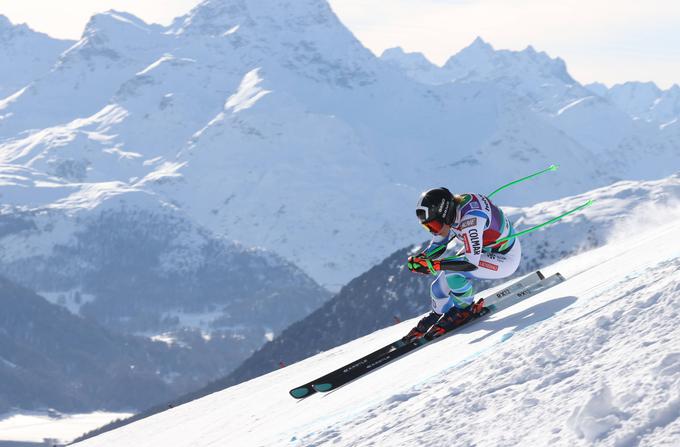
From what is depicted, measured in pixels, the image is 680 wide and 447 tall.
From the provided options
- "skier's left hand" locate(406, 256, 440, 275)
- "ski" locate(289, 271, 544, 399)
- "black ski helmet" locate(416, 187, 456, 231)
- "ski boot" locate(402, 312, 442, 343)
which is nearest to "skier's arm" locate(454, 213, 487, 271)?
"black ski helmet" locate(416, 187, 456, 231)

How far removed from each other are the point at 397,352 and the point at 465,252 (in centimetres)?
174

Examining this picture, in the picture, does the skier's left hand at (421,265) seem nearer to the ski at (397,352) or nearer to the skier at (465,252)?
the skier at (465,252)

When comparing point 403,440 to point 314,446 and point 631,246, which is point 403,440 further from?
point 631,246

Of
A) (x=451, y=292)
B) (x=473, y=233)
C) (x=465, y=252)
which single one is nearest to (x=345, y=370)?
(x=451, y=292)

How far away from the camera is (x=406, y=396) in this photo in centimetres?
1107

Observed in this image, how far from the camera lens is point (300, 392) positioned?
555 inches

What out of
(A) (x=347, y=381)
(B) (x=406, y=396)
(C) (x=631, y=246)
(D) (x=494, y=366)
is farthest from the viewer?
(C) (x=631, y=246)

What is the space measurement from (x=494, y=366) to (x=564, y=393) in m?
1.72

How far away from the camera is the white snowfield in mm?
7953

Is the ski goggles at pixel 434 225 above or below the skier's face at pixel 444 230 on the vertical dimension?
above

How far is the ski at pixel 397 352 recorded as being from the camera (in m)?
13.9

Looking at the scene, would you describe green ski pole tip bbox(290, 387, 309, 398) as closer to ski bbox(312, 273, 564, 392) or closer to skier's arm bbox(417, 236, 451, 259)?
ski bbox(312, 273, 564, 392)

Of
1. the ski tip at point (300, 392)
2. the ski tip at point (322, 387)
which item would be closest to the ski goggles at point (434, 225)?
the ski tip at point (322, 387)

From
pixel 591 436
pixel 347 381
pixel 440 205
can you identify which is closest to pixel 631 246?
pixel 440 205
